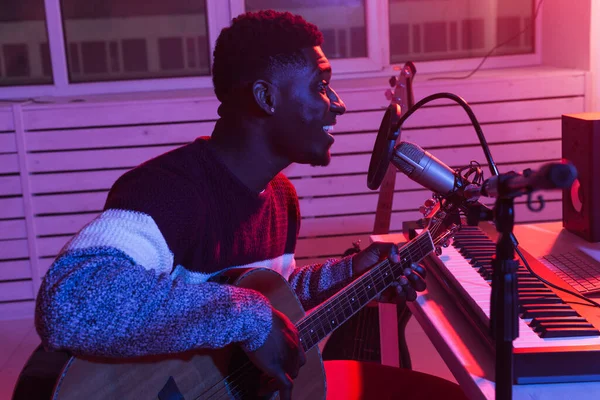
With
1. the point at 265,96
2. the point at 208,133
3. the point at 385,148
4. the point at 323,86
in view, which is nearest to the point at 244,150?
the point at 265,96

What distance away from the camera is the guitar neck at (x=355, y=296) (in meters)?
1.76

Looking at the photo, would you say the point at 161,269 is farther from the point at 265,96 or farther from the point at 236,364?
the point at 265,96

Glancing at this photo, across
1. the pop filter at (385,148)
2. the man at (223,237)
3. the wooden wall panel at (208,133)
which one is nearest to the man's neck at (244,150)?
the man at (223,237)

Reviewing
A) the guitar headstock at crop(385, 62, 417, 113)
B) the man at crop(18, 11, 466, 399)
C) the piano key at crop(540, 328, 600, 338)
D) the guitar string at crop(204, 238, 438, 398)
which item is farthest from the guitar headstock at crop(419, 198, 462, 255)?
the guitar headstock at crop(385, 62, 417, 113)

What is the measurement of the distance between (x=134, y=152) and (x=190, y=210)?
9.03ft

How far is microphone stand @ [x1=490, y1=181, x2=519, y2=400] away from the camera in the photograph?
118cm

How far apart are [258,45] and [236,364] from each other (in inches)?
30.8

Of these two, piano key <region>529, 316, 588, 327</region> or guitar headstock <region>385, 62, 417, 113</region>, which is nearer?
piano key <region>529, 316, 588, 327</region>

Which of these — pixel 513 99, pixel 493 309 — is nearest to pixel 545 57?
pixel 513 99

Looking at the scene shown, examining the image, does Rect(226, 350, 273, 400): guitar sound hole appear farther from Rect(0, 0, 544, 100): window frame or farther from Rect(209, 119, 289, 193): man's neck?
Rect(0, 0, 544, 100): window frame

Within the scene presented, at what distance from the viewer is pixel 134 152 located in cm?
424

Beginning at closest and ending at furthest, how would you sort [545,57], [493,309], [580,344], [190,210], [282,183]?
[493,309]
[580,344]
[190,210]
[282,183]
[545,57]

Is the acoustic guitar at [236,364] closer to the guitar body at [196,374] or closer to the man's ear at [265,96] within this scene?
the guitar body at [196,374]

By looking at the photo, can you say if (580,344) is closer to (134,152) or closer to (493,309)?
(493,309)
